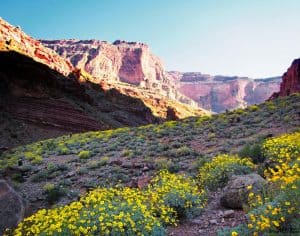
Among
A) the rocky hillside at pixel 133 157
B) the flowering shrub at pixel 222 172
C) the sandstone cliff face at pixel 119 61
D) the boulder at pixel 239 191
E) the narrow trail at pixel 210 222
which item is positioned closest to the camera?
the narrow trail at pixel 210 222

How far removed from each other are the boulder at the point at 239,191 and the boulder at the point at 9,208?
399 cm

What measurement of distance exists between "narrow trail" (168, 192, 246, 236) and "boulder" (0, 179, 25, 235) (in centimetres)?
298

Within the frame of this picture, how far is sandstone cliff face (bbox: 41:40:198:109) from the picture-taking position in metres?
145

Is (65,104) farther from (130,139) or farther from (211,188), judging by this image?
(211,188)

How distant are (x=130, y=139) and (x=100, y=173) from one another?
8.76 meters

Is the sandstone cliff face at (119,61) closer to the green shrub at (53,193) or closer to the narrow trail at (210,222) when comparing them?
the green shrub at (53,193)

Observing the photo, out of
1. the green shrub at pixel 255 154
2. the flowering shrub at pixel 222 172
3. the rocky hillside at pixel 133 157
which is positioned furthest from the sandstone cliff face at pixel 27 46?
the flowering shrub at pixel 222 172

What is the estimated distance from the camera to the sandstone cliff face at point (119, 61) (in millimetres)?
145250

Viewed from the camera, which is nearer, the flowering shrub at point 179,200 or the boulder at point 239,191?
the boulder at point 239,191

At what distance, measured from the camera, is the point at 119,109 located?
5875 centimetres

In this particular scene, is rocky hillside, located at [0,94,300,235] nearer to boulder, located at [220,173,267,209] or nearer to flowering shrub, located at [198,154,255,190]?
boulder, located at [220,173,267,209]

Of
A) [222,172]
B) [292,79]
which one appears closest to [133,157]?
[222,172]

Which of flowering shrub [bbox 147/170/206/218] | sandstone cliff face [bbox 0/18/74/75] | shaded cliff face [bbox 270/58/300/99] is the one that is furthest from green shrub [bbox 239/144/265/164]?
sandstone cliff face [bbox 0/18/74/75]

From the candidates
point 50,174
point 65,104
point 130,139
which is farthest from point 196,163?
point 65,104
